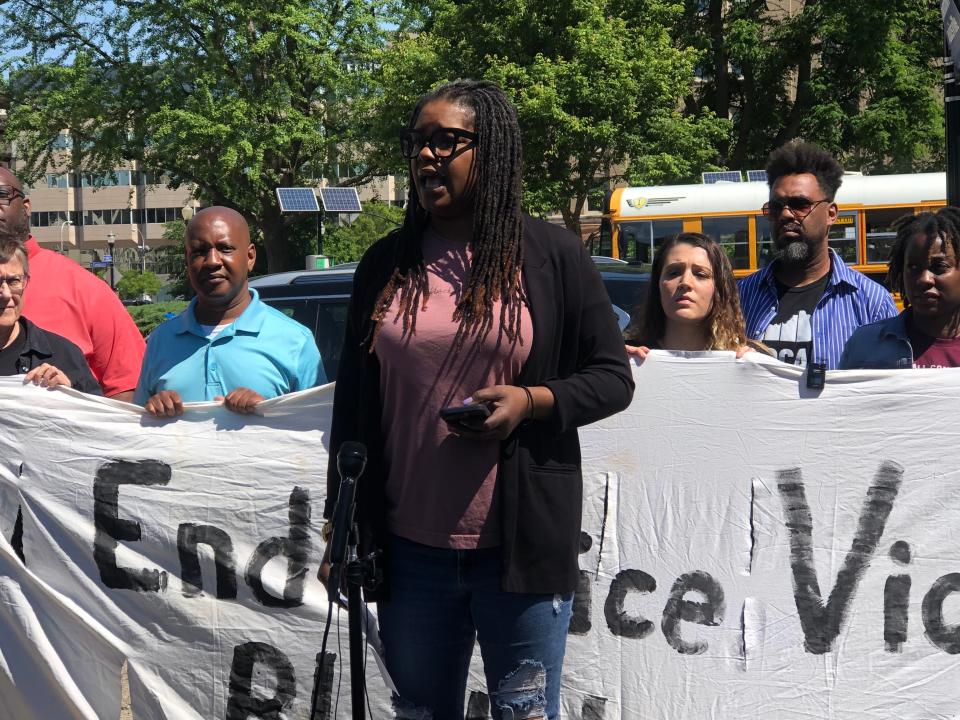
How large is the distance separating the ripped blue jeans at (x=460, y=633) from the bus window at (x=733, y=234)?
53.1 feet

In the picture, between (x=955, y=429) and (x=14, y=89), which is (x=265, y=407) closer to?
(x=955, y=429)

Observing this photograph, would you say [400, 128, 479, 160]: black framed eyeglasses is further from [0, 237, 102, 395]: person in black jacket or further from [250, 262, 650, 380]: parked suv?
[250, 262, 650, 380]: parked suv

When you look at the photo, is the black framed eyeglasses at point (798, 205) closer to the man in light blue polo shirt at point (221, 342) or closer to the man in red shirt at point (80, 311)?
the man in light blue polo shirt at point (221, 342)

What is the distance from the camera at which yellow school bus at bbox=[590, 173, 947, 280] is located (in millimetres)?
17641

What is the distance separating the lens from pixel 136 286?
6888cm

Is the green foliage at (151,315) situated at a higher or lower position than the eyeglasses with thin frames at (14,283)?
lower

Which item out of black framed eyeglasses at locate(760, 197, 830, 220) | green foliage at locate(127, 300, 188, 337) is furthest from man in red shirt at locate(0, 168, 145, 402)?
green foliage at locate(127, 300, 188, 337)

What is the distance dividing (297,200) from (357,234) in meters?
37.9

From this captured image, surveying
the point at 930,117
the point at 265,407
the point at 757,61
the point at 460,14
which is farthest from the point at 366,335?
the point at 757,61

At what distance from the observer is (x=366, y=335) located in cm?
252

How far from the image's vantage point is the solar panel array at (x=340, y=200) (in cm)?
1826

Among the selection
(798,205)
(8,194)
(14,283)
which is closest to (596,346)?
(798,205)

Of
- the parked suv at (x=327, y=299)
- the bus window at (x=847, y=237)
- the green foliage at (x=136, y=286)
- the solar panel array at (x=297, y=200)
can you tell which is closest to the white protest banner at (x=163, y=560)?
the parked suv at (x=327, y=299)

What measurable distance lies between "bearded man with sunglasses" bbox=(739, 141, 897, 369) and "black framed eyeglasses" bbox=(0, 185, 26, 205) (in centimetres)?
264
